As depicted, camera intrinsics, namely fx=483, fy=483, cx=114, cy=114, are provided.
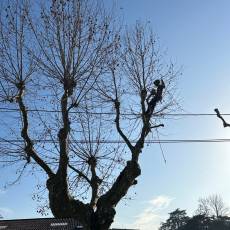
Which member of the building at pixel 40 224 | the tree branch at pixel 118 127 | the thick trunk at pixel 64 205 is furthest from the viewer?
the building at pixel 40 224

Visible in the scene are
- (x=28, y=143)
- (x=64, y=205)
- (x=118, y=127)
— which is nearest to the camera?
(x=64, y=205)

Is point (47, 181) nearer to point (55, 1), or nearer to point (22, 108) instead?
point (22, 108)

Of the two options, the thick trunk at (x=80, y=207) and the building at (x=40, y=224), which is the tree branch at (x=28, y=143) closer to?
the thick trunk at (x=80, y=207)

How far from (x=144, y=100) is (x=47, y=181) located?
4494 mm

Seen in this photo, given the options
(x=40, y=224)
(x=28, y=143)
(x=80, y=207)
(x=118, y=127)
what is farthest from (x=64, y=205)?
(x=40, y=224)

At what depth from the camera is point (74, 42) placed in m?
14.7

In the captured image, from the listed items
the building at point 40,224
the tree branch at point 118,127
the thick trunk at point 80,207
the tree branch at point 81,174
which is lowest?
the thick trunk at point 80,207

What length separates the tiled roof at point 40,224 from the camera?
34372 mm

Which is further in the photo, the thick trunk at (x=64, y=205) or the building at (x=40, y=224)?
the building at (x=40, y=224)

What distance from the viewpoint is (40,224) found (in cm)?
3650

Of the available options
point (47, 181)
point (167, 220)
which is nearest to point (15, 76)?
point (47, 181)

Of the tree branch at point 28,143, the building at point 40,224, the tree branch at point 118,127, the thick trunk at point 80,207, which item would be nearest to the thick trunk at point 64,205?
the thick trunk at point 80,207

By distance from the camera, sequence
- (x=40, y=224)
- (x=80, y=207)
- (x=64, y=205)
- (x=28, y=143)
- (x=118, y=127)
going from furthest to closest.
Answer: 1. (x=40, y=224)
2. (x=118, y=127)
3. (x=28, y=143)
4. (x=80, y=207)
5. (x=64, y=205)

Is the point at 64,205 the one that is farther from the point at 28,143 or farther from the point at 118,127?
the point at 118,127
